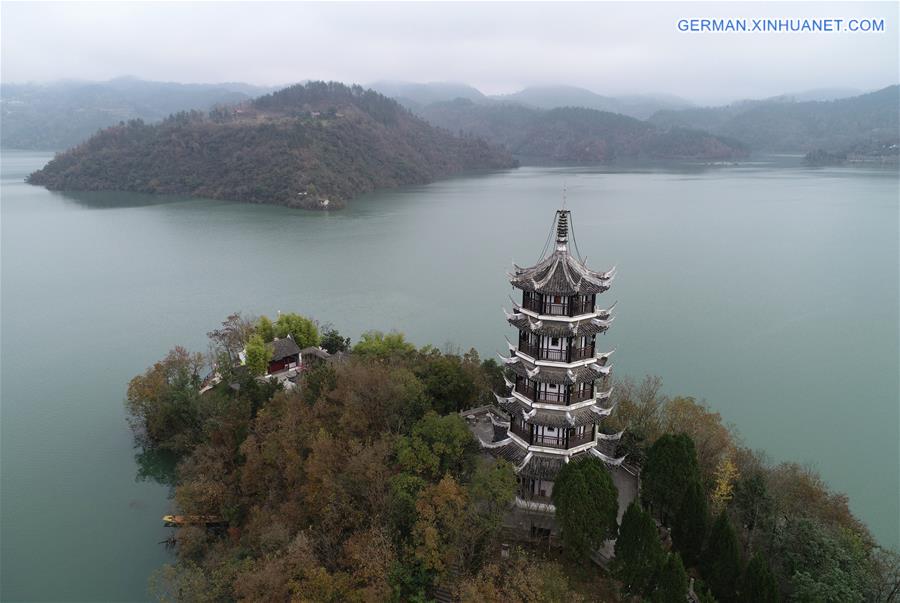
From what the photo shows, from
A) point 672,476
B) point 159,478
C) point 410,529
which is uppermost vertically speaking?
point 672,476

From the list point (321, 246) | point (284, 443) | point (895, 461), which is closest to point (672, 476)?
point (284, 443)

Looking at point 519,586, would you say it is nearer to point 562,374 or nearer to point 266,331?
point 562,374

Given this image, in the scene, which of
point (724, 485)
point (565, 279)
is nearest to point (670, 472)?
point (724, 485)

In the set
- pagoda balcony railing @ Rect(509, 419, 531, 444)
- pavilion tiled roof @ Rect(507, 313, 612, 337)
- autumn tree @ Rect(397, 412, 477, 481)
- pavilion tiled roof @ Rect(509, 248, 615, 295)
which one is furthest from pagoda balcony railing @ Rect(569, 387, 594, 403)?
autumn tree @ Rect(397, 412, 477, 481)

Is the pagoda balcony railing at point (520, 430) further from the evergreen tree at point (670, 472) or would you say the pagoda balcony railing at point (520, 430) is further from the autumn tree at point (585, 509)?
the evergreen tree at point (670, 472)

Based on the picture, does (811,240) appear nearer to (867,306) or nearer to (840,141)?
(867,306)

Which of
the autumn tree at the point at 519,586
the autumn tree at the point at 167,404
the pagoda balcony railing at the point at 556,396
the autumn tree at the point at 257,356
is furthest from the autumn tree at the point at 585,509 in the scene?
the autumn tree at the point at 257,356
